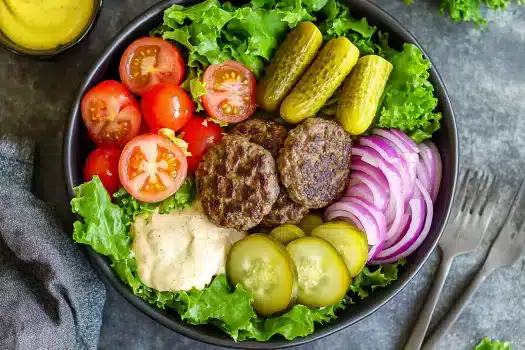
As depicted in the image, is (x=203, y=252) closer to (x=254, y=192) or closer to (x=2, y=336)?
(x=254, y=192)

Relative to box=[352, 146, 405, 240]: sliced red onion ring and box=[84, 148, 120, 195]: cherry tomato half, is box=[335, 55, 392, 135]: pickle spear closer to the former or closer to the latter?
box=[352, 146, 405, 240]: sliced red onion ring

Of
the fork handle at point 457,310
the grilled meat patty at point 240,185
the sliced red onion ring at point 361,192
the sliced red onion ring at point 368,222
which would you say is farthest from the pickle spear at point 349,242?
the fork handle at point 457,310

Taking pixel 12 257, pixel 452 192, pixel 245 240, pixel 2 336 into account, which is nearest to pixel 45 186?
pixel 12 257

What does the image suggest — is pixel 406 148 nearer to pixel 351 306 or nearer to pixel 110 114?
pixel 351 306

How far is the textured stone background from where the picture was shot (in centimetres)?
319

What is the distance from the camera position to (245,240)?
110 inches

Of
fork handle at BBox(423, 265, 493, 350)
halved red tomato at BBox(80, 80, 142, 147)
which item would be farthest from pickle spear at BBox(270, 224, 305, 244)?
fork handle at BBox(423, 265, 493, 350)

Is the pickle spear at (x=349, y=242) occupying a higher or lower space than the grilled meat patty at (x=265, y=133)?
lower

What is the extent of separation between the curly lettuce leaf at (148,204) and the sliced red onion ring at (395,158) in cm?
78

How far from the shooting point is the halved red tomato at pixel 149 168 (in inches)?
109

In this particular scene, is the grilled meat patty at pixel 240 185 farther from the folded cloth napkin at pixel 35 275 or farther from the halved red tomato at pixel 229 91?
the folded cloth napkin at pixel 35 275

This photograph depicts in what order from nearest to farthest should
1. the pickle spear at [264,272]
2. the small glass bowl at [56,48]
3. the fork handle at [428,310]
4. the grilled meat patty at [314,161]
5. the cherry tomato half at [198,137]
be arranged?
1. the pickle spear at [264,272]
2. the grilled meat patty at [314,161]
3. the cherry tomato half at [198,137]
4. the small glass bowl at [56,48]
5. the fork handle at [428,310]

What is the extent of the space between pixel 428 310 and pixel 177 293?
1133mm

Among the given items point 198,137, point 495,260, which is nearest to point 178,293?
point 198,137
